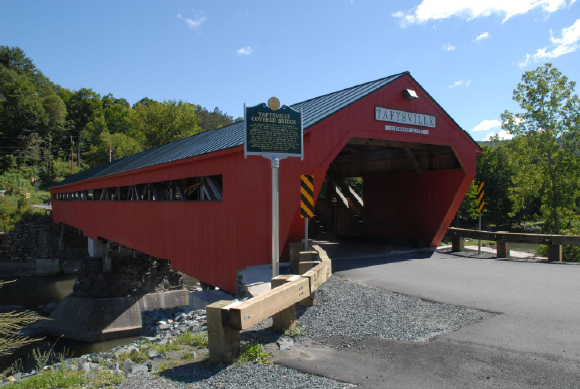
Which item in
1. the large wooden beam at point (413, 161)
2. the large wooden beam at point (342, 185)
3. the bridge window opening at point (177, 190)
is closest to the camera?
the bridge window opening at point (177, 190)

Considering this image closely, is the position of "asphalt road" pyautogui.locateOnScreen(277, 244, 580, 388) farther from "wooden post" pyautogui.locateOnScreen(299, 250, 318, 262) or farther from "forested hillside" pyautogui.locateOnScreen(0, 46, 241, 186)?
"forested hillside" pyautogui.locateOnScreen(0, 46, 241, 186)

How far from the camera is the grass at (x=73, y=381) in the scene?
3645mm

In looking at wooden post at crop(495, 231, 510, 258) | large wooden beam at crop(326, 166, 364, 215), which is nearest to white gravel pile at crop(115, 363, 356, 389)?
wooden post at crop(495, 231, 510, 258)

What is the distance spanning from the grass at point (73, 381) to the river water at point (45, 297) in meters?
12.5

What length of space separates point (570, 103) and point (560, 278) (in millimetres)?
13967

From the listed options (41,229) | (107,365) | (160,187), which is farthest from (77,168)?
(107,365)

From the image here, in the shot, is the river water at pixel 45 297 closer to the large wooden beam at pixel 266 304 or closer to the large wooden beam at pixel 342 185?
the large wooden beam at pixel 342 185

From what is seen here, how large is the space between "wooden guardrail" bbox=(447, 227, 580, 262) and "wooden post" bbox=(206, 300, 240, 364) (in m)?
8.05

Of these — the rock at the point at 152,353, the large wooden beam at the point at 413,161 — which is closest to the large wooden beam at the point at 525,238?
the large wooden beam at the point at 413,161

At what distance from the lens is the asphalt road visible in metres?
3.29

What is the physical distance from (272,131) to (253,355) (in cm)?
315

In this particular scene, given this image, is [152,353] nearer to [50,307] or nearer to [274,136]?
[274,136]

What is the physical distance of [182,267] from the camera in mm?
10570

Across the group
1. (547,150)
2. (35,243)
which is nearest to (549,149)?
(547,150)
